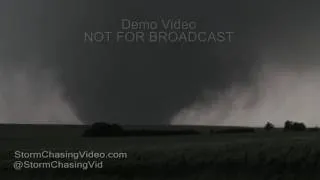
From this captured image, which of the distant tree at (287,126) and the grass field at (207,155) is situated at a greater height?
the distant tree at (287,126)

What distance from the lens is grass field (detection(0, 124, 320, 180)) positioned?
2498mm

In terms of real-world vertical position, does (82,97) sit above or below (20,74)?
below

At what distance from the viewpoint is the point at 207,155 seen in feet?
8.18

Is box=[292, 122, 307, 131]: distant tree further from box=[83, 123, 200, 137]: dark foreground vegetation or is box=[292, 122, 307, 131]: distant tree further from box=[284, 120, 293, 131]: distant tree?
box=[83, 123, 200, 137]: dark foreground vegetation

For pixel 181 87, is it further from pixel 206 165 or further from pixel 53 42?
pixel 53 42

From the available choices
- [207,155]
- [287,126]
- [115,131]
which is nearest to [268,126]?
[287,126]

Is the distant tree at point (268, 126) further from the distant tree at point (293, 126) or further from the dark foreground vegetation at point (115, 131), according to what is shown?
the dark foreground vegetation at point (115, 131)

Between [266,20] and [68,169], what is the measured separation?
153 cm

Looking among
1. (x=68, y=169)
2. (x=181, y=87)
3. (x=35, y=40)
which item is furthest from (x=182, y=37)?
(x=68, y=169)

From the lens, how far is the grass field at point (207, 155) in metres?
2.50

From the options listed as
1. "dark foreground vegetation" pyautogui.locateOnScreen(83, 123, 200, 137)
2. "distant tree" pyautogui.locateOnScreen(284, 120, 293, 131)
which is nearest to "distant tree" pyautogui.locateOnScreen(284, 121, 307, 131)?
"distant tree" pyautogui.locateOnScreen(284, 120, 293, 131)

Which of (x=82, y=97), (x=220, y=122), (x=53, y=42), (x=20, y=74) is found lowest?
(x=220, y=122)

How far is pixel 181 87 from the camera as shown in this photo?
255 cm

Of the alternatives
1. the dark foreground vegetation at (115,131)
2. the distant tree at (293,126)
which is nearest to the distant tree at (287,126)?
the distant tree at (293,126)
